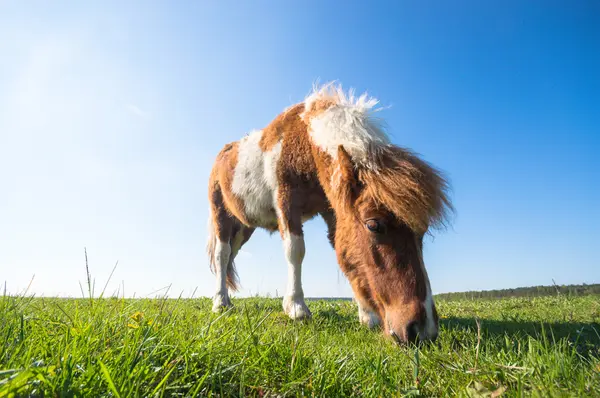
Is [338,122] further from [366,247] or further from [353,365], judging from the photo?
[353,365]

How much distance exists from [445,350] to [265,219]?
4.29 m

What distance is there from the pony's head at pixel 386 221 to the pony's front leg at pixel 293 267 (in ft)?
3.44

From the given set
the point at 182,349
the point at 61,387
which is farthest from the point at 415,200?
the point at 61,387

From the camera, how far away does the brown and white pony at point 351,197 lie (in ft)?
12.0

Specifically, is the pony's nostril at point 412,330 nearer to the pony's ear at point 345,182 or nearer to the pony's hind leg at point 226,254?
the pony's ear at point 345,182

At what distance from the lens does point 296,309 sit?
499 centimetres

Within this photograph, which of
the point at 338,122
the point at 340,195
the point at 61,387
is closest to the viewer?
the point at 61,387

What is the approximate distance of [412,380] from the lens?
1925 mm

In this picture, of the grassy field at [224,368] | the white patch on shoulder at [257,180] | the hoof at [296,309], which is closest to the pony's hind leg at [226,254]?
the white patch on shoulder at [257,180]

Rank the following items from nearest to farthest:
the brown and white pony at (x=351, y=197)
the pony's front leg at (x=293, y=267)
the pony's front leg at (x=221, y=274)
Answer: the brown and white pony at (x=351, y=197)
the pony's front leg at (x=293, y=267)
the pony's front leg at (x=221, y=274)

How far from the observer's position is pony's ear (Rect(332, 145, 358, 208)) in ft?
14.0

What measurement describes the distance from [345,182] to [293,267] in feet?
5.80

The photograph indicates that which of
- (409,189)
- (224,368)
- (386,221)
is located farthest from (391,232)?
(224,368)

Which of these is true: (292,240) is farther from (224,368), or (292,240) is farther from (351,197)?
(224,368)
